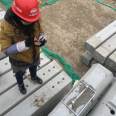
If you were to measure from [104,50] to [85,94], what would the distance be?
0.94 m

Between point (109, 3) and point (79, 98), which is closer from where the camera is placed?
point (79, 98)

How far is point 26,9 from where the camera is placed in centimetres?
231

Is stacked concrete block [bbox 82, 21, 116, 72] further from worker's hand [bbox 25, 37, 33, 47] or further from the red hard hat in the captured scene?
the red hard hat

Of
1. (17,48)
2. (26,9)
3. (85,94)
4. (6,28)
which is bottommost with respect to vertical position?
(85,94)

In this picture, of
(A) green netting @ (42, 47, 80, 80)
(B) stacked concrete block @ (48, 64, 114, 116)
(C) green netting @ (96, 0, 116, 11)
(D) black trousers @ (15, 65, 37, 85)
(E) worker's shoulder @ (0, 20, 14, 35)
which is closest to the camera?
(E) worker's shoulder @ (0, 20, 14, 35)

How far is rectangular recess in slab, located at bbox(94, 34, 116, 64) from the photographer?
3553mm

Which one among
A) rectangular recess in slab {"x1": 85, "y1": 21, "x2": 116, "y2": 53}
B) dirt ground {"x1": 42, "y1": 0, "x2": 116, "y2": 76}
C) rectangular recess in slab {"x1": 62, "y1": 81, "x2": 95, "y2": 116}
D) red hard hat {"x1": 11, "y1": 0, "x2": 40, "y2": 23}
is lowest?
dirt ground {"x1": 42, "y1": 0, "x2": 116, "y2": 76}

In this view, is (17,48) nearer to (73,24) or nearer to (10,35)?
(10,35)

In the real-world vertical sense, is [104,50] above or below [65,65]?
above

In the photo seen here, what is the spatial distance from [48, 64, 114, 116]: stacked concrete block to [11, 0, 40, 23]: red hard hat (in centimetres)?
97

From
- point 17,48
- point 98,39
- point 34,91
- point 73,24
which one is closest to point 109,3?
point 73,24

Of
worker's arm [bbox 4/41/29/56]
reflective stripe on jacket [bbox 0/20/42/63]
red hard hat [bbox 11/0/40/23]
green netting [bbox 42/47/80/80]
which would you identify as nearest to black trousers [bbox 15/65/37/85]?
reflective stripe on jacket [bbox 0/20/42/63]

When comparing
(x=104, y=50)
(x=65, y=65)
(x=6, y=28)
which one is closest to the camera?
(x=6, y=28)

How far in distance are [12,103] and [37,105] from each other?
0.29 metres
